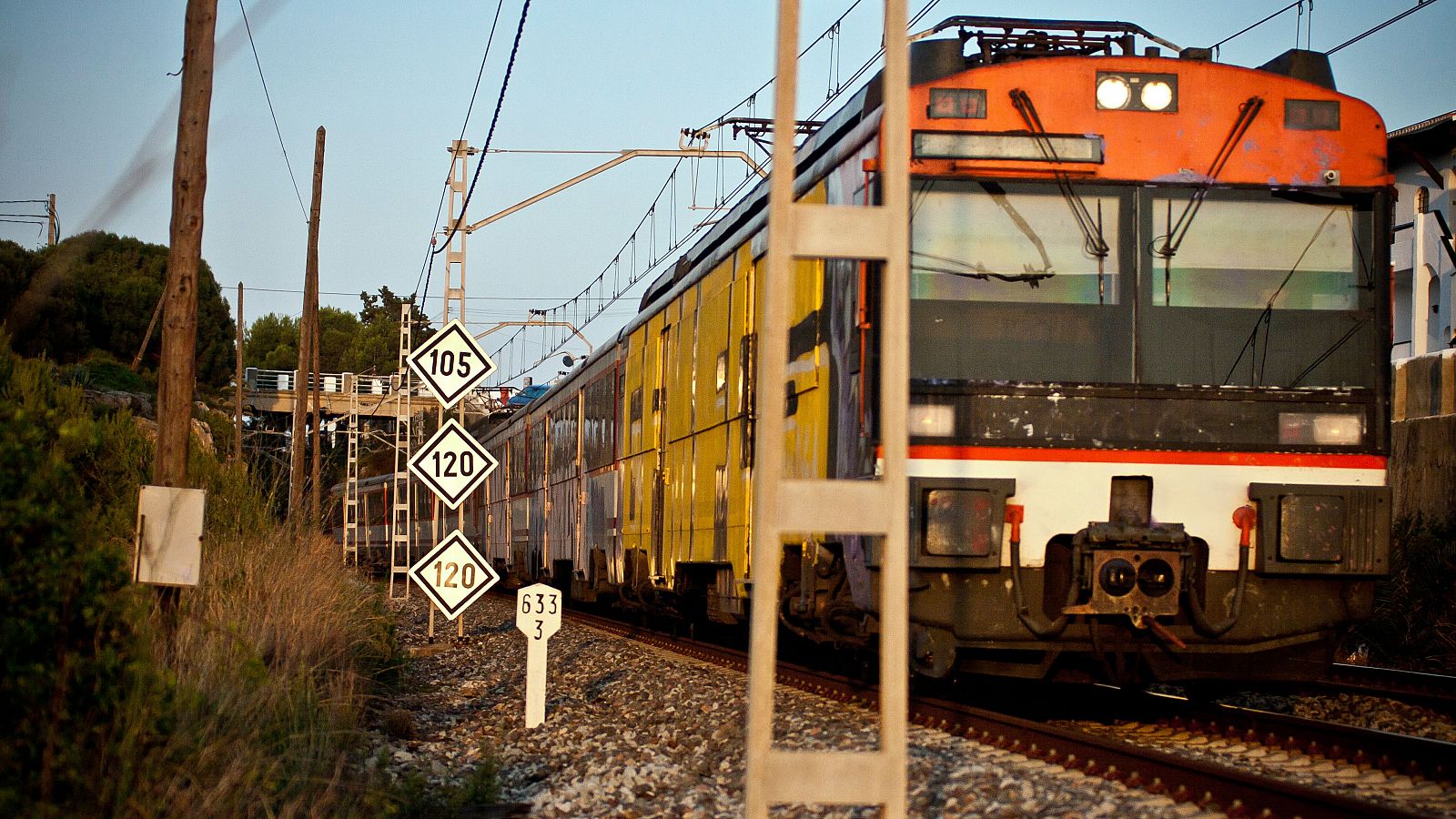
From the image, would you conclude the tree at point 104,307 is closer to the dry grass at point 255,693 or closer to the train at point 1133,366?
the dry grass at point 255,693

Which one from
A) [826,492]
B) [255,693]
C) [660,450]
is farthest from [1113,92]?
[660,450]

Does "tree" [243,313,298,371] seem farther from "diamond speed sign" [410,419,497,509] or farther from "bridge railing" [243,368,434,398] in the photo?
"diamond speed sign" [410,419,497,509]

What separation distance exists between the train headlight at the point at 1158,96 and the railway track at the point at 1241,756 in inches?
125

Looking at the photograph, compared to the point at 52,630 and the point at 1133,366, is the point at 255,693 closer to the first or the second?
the point at 52,630

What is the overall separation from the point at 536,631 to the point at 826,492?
18.6ft

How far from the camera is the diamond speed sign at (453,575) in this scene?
11.4 metres

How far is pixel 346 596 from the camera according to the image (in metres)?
12.6

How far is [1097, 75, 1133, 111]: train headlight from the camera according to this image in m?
7.71

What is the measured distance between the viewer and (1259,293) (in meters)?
7.55

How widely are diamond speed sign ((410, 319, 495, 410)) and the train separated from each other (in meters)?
4.78

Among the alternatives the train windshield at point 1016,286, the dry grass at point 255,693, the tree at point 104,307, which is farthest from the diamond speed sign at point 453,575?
the tree at point 104,307

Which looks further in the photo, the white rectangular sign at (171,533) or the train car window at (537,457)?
the train car window at (537,457)

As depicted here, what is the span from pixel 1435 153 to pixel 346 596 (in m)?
23.6

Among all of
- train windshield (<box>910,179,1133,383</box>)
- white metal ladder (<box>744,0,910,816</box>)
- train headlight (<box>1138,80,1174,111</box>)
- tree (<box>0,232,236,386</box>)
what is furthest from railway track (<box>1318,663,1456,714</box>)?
tree (<box>0,232,236,386</box>)
